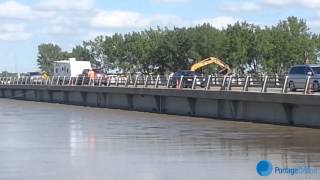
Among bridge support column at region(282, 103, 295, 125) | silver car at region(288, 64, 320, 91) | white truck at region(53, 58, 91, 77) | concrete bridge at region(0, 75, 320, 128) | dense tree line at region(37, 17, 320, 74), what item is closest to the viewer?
concrete bridge at region(0, 75, 320, 128)

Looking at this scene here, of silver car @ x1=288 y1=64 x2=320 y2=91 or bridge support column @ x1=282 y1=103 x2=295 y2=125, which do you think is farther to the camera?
silver car @ x1=288 y1=64 x2=320 y2=91

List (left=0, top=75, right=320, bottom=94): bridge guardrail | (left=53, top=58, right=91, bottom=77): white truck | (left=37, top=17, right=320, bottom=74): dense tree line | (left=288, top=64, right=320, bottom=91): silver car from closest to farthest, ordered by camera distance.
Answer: (left=0, top=75, right=320, bottom=94): bridge guardrail
(left=288, top=64, right=320, bottom=91): silver car
(left=53, top=58, right=91, bottom=77): white truck
(left=37, top=17, right=320, bottom=74): dense tree line

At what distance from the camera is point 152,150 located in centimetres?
2178

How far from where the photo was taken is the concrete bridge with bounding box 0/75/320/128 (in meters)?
30.3

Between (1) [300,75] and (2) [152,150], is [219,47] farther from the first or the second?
(2) [152,150]

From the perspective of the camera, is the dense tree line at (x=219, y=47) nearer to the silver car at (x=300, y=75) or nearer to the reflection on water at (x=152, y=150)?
the silver car at (x=300, y=75)

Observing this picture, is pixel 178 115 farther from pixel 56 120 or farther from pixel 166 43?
pixel 166 43

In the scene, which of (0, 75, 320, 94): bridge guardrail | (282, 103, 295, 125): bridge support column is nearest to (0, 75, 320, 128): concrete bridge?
(282, 103, 295, 125): bridge support column

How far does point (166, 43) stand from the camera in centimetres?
9919

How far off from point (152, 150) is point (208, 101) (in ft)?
57.5

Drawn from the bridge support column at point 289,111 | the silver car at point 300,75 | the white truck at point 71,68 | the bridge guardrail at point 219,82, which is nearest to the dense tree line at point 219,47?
the white truck at point 71,68

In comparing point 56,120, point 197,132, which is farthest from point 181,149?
point 56,120

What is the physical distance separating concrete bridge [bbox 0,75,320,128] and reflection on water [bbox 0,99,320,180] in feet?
3.46

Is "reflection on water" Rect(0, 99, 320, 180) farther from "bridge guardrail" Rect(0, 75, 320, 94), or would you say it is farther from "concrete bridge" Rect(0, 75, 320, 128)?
"bridge guardrail" Rect(0, 75, 320, 94)
